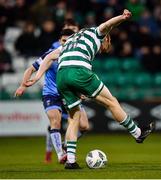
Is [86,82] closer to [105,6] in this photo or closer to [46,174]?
[46,174]

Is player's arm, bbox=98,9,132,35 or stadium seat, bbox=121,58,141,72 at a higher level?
stadium seat, bbox=121,58,141,72

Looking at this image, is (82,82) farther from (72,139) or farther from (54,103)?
(54,103)

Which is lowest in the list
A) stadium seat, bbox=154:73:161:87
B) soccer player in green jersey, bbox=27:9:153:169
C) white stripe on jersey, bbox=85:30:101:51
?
soccer player in green jersey, bbox=27:9:153:169

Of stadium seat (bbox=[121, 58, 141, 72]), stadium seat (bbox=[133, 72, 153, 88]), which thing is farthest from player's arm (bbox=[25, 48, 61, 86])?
stadium seat (bbox=[121, 58, 141, 72])

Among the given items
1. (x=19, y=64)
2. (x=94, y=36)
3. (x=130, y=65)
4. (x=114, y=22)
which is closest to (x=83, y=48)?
(x=94, y=36)

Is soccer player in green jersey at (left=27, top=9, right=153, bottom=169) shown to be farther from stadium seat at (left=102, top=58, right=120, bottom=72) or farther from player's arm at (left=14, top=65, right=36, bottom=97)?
stadium seat at (left=102, top=58, right=120, bottom=72)

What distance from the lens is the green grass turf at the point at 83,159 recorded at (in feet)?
30.7

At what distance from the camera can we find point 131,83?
65.2 feet

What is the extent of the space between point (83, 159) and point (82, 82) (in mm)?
2590

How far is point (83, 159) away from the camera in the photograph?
1220 centimetres

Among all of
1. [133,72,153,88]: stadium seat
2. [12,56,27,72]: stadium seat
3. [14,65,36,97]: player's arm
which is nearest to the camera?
[14,65,36,97]: player's arm

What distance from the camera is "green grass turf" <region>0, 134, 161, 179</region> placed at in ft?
30.7

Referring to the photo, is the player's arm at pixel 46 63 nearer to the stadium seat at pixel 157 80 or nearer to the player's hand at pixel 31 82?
the player's hand at pixel 31 82

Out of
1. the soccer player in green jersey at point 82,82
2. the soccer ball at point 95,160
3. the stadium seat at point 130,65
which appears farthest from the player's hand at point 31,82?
the stadium seat at point 130,65
